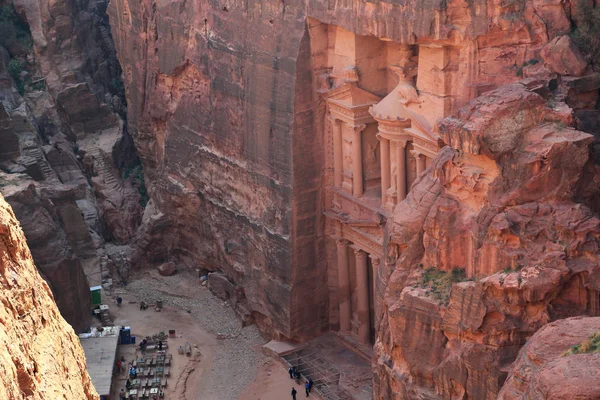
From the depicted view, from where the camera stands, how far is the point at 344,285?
37.3m

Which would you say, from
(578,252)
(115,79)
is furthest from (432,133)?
(115,79)

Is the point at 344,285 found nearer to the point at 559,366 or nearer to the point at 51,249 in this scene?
the point at 51,249

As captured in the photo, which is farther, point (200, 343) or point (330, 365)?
point (200, 343)

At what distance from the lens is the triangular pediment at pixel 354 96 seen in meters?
34.5

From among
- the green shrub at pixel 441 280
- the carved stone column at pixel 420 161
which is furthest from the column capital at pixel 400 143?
the green shrub at pixel 441 280

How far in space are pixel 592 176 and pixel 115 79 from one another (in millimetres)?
34289

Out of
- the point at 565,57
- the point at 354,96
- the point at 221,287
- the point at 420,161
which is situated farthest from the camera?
the point at 221,287

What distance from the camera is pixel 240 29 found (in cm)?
3806

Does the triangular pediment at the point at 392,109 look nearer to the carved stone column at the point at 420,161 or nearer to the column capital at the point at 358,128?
the carved stone column at the point at 420,161

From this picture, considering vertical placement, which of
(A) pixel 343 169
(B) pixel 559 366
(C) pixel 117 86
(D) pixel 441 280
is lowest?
(C) pixel 117 86

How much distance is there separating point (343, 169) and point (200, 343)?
8.11 m

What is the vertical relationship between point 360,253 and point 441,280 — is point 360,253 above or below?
below

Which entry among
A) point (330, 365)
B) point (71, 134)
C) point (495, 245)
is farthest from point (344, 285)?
point (71, 134)

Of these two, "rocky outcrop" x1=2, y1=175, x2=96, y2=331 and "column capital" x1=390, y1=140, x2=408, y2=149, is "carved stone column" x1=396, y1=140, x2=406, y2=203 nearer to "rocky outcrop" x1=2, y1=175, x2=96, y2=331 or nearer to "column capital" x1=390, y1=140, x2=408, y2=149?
"column capital" x1=390, y1=140, x2=408, y2=149
